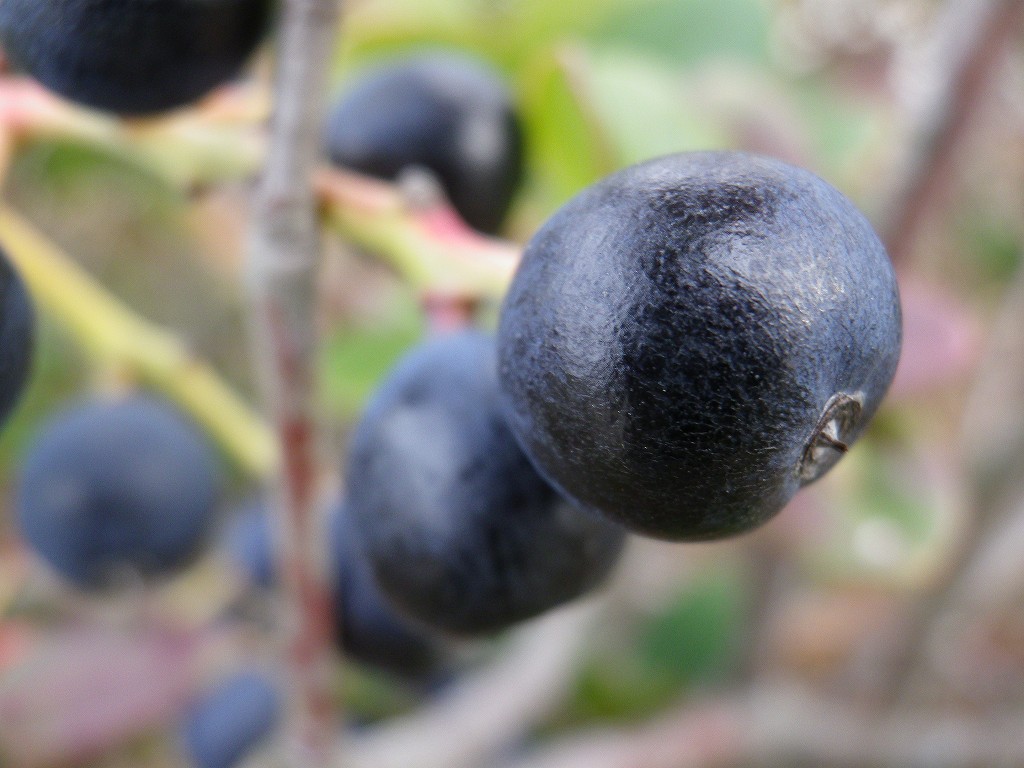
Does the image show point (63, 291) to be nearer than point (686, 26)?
Yes

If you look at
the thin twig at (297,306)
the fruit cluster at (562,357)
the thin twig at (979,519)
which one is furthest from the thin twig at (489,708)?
the thin twig at (979,519)

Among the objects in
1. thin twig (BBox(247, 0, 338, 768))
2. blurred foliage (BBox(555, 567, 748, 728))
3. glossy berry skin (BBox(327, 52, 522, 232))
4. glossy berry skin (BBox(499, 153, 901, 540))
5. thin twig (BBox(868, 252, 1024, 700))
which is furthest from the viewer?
blurred foliage (BBox(555, 567, 748, 728))

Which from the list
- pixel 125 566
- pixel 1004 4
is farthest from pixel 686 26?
pixel 125 566

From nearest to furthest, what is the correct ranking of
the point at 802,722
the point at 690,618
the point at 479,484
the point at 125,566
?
the point at 479,484 → the point at 125,566 → the point at 802,722 → the point at 690,618

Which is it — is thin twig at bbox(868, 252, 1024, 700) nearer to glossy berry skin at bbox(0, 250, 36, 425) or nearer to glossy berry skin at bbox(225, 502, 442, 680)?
glossy berry skin at bbox(225, 502, 442, 680)

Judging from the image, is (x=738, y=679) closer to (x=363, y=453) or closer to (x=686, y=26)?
(x=686, y=26)

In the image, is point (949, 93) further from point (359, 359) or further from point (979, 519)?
point (359, 359)

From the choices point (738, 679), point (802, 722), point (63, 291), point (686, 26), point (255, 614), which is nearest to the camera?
point (63, 291)

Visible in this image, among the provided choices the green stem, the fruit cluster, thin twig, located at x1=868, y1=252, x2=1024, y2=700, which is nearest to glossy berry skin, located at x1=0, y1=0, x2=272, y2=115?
the fruit cluster
